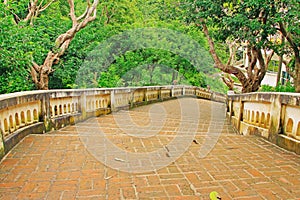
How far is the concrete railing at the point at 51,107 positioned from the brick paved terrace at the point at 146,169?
0.26m

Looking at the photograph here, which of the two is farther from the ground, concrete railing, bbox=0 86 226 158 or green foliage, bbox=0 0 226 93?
green foliage, bbox=0 0 226 93

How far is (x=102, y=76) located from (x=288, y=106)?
11449mm

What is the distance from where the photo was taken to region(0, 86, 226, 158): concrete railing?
3.50 meters

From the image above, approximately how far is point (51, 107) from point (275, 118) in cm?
417

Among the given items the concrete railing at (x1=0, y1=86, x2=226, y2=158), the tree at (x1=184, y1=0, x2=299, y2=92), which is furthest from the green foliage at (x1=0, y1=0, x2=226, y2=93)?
the concrete railing at (x1=0, y1=86, x2=226, y2=158)

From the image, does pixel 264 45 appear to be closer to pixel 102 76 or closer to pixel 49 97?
pixel 49 97

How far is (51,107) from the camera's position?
5098 millimetres

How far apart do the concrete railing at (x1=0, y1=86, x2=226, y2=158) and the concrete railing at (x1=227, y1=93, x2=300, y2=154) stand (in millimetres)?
3870

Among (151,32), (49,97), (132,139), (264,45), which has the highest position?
(151,32)

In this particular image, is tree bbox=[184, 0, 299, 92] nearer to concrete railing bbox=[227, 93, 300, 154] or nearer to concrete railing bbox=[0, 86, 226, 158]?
concrete railing bbox=[227, 93, 300, 154]

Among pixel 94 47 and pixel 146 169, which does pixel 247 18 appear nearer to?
pixel 146 169

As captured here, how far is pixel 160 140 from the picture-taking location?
4125 mm

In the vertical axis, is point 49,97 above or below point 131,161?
above

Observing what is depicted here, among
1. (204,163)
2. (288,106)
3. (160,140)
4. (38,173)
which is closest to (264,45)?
(288,106)
